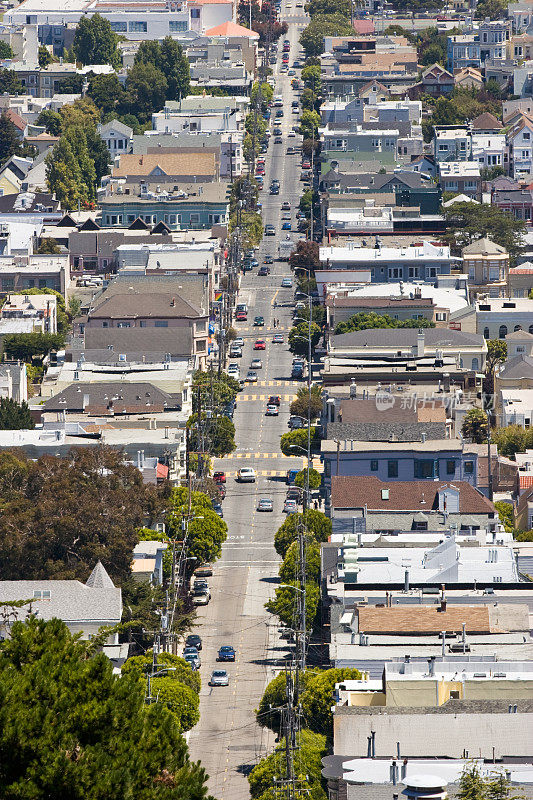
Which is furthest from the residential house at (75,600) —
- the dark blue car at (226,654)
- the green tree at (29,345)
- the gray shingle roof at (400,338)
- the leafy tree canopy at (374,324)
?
the green tree at (29,345)

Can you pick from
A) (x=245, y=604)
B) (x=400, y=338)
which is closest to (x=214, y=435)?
(x=400, y=338)

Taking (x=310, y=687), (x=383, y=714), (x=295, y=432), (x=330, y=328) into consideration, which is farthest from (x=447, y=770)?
(x=330, y=328)

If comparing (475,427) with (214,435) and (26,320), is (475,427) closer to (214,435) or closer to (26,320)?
(214,435)

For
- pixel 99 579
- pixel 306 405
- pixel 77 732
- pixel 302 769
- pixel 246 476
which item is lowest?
pixel 302 769

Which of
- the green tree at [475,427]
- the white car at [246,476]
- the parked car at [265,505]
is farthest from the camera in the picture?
the green tree at [475,427]

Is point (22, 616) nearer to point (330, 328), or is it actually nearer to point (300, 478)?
point (300, 478)

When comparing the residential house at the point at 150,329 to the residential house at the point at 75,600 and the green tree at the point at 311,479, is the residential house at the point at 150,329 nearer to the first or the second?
the green tree at the point at 311,479
